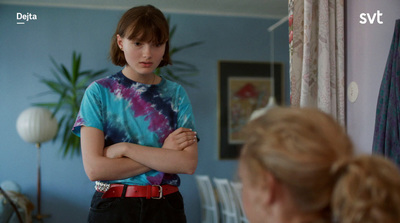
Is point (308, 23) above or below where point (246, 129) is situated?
above

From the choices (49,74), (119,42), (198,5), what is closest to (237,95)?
(198,5)

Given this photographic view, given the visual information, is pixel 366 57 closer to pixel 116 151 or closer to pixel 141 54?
pixel 141 54

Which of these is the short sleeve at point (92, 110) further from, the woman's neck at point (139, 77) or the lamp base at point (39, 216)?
the lamp base at point (39, 216)

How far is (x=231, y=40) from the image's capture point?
17.3ft

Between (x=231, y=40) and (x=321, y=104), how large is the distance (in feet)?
10.7

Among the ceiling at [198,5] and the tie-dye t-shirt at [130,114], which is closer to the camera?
the tie-dye t-shirt at [130,114]

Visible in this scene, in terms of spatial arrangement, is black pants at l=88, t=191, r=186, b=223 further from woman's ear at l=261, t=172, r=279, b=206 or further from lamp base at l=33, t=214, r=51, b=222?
lamp base at l=33, t=214, r=51, b=222

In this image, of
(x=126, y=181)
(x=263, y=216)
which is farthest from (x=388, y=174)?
(x=126, y=181)

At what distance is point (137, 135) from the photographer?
1.40 meters

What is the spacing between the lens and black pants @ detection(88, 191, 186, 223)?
130 centimetres

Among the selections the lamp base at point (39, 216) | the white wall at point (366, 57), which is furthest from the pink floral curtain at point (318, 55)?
the lamp base at point (39, 216)

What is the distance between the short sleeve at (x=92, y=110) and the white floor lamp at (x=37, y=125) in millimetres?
3140

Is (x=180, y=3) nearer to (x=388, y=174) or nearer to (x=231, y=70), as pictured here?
(x=231, y=70)

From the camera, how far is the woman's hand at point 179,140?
1408 mm
